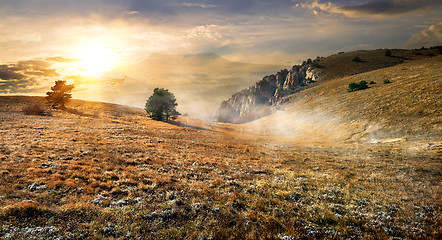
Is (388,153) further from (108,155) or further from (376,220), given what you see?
(108,155)

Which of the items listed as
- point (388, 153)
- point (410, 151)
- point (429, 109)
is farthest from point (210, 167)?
point (429, 109)

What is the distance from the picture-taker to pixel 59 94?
195ft

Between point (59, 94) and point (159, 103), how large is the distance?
33491mm

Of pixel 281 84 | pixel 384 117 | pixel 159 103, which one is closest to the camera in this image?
pixel 384 117

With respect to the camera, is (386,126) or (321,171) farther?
(386,126)

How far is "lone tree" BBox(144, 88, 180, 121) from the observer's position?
64.1 meters

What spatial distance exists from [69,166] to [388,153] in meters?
34.9

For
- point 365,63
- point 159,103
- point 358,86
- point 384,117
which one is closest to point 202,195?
point 384,117

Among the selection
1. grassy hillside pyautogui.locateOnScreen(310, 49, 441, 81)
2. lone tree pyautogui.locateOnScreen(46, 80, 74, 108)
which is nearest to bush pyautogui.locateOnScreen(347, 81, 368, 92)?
grassy hillside pyautogui.locateOnScreen(310, 49, 441, 81)

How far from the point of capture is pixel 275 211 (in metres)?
9.23

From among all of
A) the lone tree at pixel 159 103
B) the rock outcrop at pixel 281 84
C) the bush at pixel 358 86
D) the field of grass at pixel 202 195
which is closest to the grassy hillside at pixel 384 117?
the bush at pixel 358 86

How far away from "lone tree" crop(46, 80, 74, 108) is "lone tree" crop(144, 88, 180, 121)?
27.6 metres

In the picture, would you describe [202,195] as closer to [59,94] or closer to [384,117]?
[384,117]

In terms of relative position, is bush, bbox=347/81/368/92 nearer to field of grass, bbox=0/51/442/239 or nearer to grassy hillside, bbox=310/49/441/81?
grassy hillside, bbox=310/49/441/81
